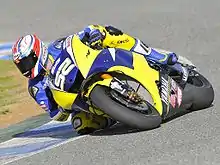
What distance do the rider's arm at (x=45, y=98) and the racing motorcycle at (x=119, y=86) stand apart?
1.07 feet

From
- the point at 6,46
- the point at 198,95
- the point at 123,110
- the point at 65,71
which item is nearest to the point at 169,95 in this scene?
the point at 198,95

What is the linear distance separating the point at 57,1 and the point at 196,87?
13852mm

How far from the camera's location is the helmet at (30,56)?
8320 mm

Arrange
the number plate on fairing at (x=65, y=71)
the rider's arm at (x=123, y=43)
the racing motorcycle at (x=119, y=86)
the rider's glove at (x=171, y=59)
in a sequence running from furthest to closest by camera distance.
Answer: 1. the rider's glove at (x=171, y=59)
2. the rider's arm at (x=123, y=43)
3. the number plate on fairing at (x=65, y=71)
4. the racing motorcycle at (x=119, y=86)

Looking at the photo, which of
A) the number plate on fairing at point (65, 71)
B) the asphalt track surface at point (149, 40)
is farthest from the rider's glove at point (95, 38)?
the asphalt track surface at point (149, 40)

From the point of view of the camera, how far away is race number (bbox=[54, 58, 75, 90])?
7.89m

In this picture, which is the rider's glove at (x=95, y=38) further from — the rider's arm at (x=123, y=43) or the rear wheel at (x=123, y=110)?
the rear wheel at (x=123, y=110)

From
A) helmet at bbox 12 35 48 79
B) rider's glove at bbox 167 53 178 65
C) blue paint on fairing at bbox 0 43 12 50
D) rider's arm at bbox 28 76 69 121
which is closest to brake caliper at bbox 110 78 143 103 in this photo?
rider's glove at bbox 167 53 178 65

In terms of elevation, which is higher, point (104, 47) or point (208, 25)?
point (104, 47)

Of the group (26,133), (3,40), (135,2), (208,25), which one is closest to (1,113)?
(26,133)

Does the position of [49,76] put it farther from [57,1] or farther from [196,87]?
[57,1]

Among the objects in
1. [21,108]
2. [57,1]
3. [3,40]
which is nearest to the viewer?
[21,108]

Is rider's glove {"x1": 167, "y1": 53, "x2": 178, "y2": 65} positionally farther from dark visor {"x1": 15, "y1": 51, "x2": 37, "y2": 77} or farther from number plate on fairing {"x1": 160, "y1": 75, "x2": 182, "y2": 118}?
dark visor {"x1": 15, "y1": 51, "x2": 37, "y2": 77}

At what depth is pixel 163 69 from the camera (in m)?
8.26
